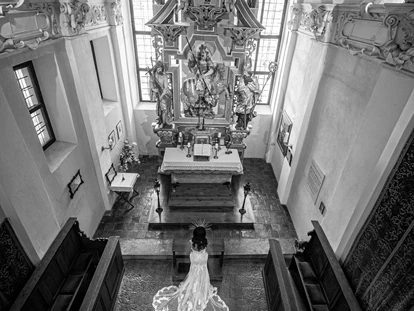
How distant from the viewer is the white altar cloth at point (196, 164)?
750cm

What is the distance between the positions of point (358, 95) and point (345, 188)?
168 centimetres

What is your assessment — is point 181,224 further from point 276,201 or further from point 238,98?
point 238,98

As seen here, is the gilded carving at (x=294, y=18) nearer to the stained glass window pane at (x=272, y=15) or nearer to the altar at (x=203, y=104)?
the stained glass window pane at (x=272, y=15)

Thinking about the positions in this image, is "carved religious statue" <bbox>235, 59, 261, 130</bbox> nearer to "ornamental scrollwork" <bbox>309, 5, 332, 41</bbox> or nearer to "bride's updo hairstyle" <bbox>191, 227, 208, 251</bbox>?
"ornamental scrollwork" <bbox>309, 5, 332, 41</bbox>

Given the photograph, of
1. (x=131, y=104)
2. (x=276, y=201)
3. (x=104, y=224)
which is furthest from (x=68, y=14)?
(x=276, y=201)

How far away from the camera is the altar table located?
750 cm

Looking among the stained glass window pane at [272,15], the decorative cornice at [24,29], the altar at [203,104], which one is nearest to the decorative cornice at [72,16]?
the decorative cornice at [24,29]

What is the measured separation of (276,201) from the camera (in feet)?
26.9

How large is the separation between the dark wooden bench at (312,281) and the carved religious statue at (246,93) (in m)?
3.66

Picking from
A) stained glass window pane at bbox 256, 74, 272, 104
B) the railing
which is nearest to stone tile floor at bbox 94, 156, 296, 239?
the railing

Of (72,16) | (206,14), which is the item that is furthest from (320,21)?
(72,16)

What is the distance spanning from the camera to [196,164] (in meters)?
7.50

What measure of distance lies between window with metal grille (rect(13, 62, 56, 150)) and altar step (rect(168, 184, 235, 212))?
3455 millimetres

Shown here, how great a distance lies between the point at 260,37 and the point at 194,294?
25.8 feet
